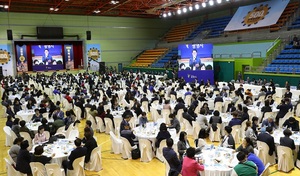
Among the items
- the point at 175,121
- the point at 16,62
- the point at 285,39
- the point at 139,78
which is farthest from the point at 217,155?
the point at 16,62

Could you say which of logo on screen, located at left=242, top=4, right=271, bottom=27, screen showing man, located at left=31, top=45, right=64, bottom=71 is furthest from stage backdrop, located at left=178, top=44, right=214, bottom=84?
screen showing man, located at left=31, top=45, right=64, bottom=71

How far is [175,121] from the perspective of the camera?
9.93m

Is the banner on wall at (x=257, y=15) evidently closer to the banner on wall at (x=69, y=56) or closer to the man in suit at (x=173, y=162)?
the banner on wall at (x=69, y=56)

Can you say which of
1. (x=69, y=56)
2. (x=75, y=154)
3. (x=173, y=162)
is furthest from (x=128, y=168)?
(x=69, y=56)

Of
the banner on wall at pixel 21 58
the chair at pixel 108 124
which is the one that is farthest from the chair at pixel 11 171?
the banner on wall at pixel 21 58

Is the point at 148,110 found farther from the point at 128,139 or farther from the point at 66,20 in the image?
the point at 66,20

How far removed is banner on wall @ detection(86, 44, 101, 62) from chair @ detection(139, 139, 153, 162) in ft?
→ 97.0

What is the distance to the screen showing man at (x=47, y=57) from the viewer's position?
113ft

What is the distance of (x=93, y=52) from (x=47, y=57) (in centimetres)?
588

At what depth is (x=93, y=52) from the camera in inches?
1468

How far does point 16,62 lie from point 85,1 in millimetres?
11189

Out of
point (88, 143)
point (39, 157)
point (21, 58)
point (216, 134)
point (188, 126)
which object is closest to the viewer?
point (39, 157)

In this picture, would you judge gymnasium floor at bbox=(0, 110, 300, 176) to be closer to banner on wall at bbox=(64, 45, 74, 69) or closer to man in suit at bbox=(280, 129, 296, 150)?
man in suit at bbox=(280, 129, 296, 150)

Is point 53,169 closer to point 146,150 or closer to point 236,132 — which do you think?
point 146,150
